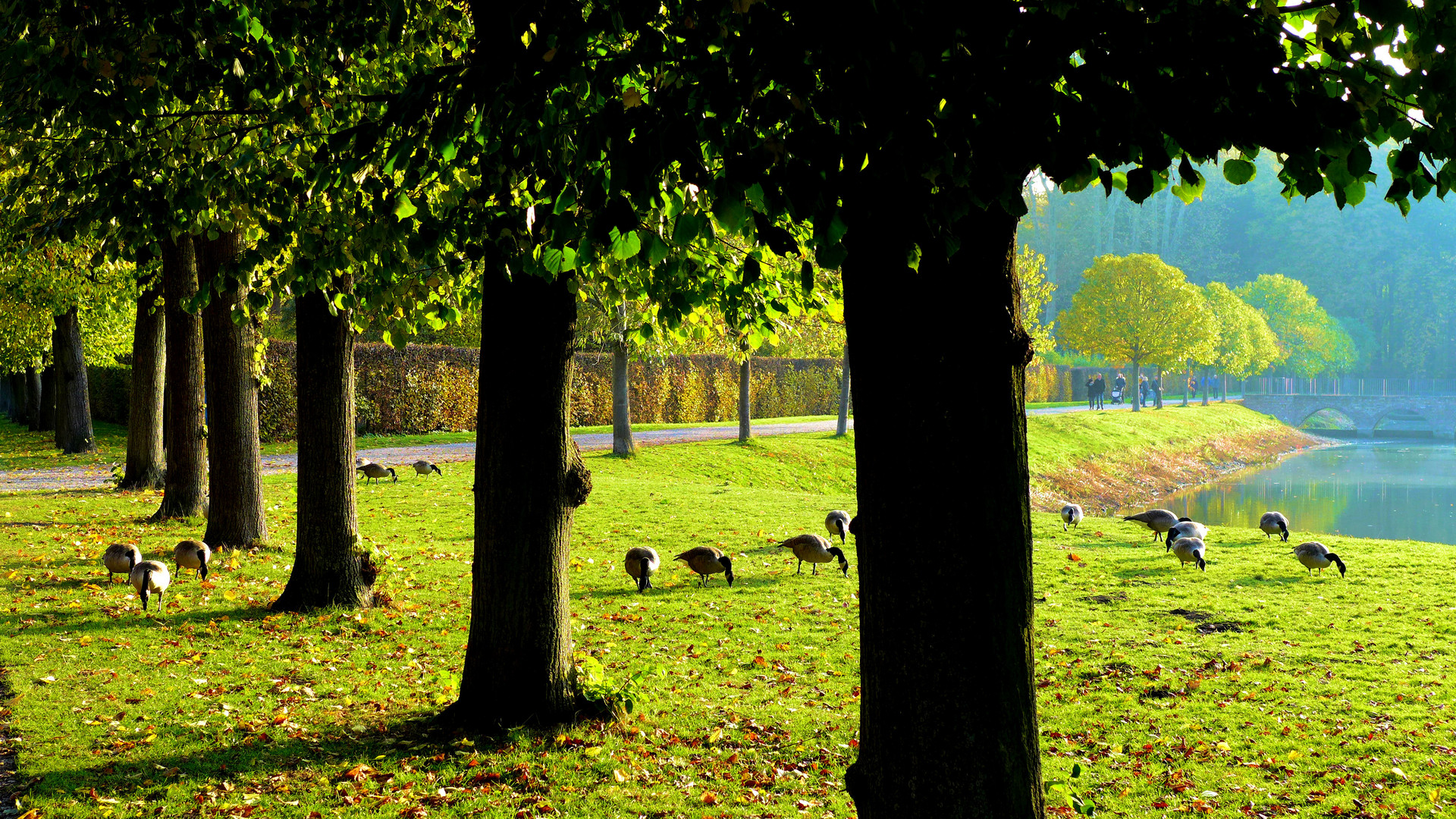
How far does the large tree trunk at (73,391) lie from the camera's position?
80.6ft

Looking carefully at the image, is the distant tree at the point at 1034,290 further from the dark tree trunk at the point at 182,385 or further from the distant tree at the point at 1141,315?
the dark tree trunk at the point at 182,385

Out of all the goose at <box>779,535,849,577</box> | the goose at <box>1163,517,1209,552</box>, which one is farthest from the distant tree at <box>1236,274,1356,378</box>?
the goose at <box>779,535,849,577</box>

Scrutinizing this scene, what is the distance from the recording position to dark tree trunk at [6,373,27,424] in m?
41.0

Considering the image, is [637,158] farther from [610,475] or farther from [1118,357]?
[1118,357]

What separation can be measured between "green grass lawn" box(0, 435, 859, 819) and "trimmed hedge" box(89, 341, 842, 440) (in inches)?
462

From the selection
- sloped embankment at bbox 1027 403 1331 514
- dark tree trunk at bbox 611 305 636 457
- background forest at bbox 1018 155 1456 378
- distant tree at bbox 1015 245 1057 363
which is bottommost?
sloped embankment at bbox 1027 403 1331 514

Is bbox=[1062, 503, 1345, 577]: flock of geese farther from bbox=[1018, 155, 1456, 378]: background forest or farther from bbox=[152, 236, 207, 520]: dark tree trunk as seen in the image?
bbox=[1018, 155, 1456, 378]: background forest

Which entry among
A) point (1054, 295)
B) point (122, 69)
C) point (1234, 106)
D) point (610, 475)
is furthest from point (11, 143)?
point (1054, 295)

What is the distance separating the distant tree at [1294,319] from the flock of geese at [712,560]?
7652 cm

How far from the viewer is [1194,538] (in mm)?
13930

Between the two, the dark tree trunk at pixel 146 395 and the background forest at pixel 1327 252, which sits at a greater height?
the background forest at pixel 1327 252

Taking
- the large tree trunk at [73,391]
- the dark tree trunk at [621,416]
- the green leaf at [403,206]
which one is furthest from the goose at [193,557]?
the large tree trunk at [73,391]

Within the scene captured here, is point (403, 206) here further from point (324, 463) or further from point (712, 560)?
point (712, 560)

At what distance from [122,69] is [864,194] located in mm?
4293
